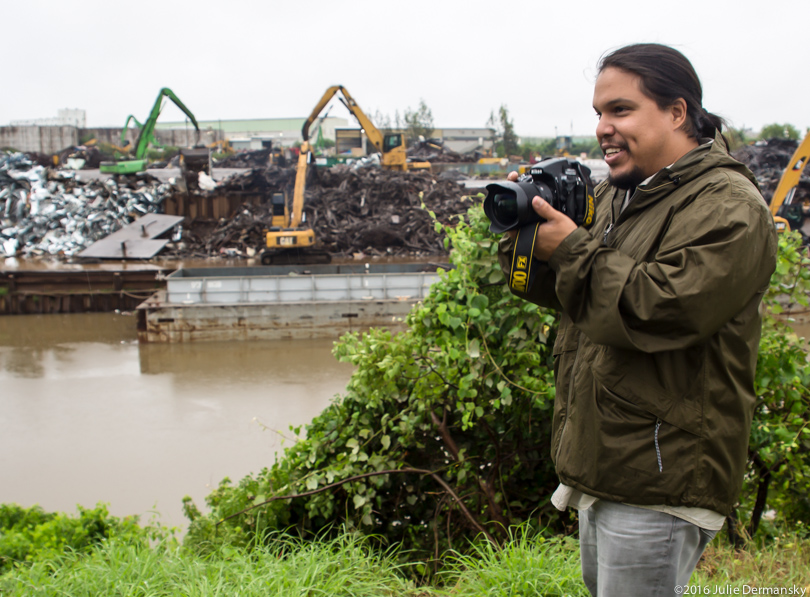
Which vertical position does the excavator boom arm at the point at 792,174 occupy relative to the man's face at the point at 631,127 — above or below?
above

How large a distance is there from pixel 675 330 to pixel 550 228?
0.35 m

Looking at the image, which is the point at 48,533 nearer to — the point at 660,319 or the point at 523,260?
the point at 523,260

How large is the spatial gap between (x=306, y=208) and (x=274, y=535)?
2285cm

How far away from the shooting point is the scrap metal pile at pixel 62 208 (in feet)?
77.3

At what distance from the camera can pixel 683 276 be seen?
1237 mm

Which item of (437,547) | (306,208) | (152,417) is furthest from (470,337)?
(306,208)

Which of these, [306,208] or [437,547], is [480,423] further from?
[306,208]

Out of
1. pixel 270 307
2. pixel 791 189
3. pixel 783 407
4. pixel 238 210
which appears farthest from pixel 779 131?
pixel 783 407

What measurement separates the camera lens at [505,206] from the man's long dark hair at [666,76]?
1.29 feet

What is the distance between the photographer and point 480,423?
3.31 m

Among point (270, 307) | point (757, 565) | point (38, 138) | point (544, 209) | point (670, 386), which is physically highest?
point (38, 138)

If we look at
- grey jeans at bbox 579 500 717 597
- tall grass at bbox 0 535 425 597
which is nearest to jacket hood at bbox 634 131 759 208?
grey jeans at bbox 579 500 717 597

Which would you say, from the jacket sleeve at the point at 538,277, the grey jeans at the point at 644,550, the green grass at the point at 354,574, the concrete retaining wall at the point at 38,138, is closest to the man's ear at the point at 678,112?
the jacket sleeve at the point at 538,277

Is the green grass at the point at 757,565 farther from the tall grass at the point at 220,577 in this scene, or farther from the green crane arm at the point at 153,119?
the green crane arm at the point at 153,119
